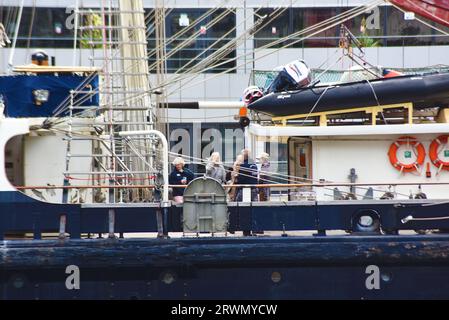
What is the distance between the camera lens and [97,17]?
29.2 metres

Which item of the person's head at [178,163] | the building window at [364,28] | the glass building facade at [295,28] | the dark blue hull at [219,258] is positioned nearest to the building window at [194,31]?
the glass building facade at [295,28]

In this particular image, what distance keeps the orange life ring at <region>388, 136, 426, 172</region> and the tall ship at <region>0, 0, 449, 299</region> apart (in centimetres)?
2

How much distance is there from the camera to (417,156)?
55.5 feet

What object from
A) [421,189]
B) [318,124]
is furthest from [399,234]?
[318,124]

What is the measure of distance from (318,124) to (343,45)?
208 centimetres

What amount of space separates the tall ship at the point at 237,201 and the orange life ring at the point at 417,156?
0.02m

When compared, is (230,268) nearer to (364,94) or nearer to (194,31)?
(364,94)

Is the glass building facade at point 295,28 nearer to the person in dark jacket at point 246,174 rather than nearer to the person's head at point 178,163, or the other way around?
the person in dark jacket at point 246,174

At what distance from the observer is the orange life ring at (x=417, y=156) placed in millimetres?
16875

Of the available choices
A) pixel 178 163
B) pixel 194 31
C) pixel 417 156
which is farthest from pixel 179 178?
pixel 194 31

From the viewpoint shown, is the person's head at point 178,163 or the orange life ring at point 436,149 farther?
the orange life ring at point 436,149

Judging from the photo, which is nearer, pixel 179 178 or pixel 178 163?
pixel 178 163

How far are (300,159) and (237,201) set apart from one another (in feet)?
5.63

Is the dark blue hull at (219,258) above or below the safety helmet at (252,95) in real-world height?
below
